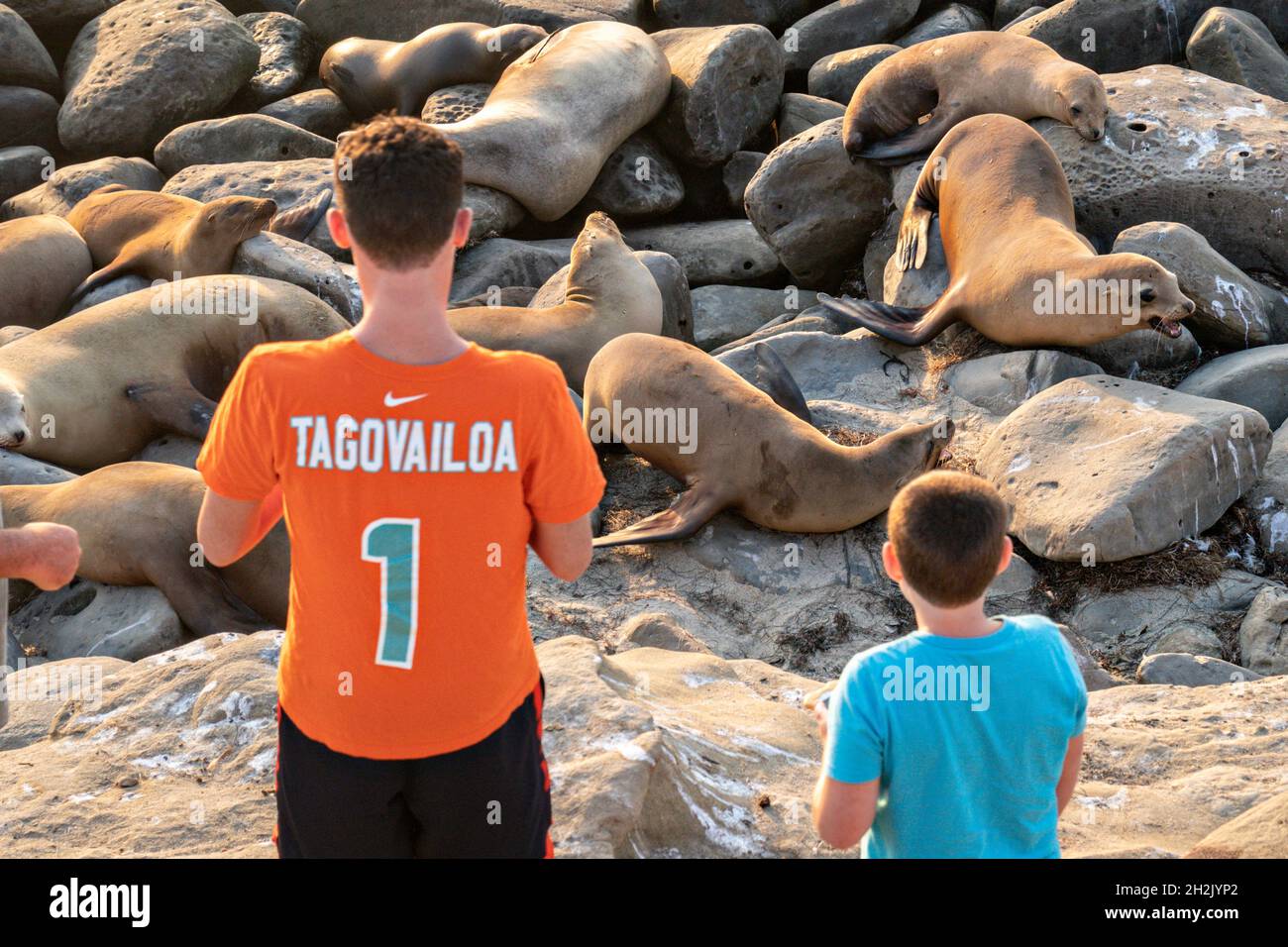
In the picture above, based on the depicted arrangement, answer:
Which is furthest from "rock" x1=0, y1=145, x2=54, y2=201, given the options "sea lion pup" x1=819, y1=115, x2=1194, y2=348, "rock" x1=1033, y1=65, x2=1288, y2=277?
"rock" x1=1033, y1=65, x2=1288, y2=277

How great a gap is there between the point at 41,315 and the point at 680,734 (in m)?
6.52

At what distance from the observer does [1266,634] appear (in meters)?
5.10

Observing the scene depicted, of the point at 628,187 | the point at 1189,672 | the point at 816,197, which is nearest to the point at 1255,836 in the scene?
the point at 1189,672

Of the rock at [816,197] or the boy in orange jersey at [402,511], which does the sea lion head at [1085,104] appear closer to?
the rock at [816,197]

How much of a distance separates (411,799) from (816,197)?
285 inches

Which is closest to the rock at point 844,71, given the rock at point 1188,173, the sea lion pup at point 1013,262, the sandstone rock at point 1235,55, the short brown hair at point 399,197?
the sandstone rock at point 1235,55

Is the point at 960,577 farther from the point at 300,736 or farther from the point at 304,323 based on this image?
the point at 304,323

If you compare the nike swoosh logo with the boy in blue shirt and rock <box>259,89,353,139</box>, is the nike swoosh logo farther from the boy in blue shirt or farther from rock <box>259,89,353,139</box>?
rock <box>259,89,353,139</box>

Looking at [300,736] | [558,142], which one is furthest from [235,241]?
[300,736]

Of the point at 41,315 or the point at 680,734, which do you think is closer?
the point at 680,734

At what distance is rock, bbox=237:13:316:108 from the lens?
11930 mm

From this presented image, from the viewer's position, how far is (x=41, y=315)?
8367 millimetres

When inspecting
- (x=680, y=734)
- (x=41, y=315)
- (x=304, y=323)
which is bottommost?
(x=41, y=315)

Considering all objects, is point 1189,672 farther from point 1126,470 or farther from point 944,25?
point 944,25
